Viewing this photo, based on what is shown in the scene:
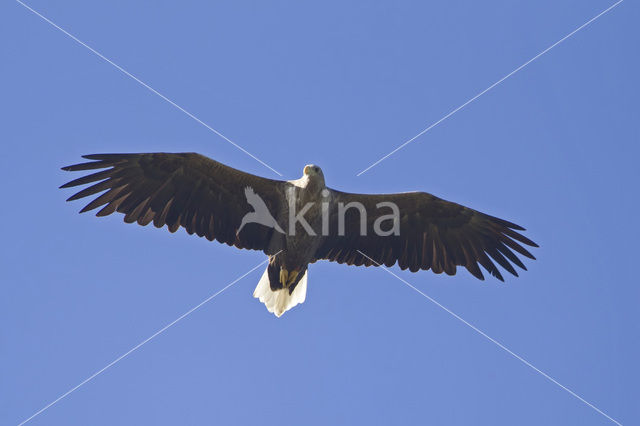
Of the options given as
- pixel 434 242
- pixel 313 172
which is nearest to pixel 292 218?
pixel 313 172

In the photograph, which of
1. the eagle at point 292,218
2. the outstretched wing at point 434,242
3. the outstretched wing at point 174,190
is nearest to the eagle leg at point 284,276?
the eagle at point 292,218

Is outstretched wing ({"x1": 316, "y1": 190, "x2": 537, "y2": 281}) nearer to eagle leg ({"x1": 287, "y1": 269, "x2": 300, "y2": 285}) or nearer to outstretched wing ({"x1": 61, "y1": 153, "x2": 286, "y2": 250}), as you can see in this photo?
A: eagle leg ({"x1": 287, "y1": 269, "x2": 300, "y2": 285})

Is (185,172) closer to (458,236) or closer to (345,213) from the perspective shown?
(345,213)

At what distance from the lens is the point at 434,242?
10.2 m

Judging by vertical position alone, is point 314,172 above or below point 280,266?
above

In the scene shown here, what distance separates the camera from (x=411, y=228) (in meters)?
10.2

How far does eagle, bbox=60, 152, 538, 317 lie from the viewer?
938cm

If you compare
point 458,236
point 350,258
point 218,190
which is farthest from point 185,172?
point 458,236

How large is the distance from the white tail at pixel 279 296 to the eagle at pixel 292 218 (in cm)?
1

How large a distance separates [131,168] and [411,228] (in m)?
3.33

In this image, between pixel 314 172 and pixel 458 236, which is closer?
pixel 314 172

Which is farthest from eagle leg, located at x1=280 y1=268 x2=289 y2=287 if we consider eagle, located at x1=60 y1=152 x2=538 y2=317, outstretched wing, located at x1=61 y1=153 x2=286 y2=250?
outstretched wing, located at x1=61 y1=153 x2=286 y2=250

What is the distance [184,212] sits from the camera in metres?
9.52

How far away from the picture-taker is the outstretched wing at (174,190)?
9336mm
